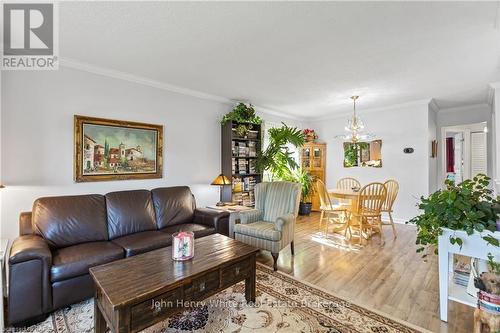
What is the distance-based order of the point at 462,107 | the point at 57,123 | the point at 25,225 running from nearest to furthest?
the point at 25,225 → the point at 57,123 → the point at 462,107

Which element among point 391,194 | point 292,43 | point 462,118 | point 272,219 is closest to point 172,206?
point 272,219

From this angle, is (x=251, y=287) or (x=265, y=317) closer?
(x=265, y=317)

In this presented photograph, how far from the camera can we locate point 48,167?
277 centimetres

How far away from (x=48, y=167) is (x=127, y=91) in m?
1.36

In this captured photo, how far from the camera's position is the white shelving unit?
5.87ft

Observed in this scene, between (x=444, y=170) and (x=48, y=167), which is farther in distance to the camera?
(x=444, y=170)

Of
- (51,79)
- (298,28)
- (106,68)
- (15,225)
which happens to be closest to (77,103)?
(51,79)

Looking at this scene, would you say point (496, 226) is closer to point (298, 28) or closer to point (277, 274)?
point (277, 274)

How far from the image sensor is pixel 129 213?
2.95m

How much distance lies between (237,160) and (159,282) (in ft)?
10.5

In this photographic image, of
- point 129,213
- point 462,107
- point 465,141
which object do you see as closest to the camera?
point 129,213

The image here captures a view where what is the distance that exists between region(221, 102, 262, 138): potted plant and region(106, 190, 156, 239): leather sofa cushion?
198 centimetres

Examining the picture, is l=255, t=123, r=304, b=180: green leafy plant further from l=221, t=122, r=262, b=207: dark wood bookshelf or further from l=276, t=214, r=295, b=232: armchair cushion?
l=276, t=214, r=295, b=232: armchair cushion

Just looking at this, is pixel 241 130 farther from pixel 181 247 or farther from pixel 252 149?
pixel 181 247
